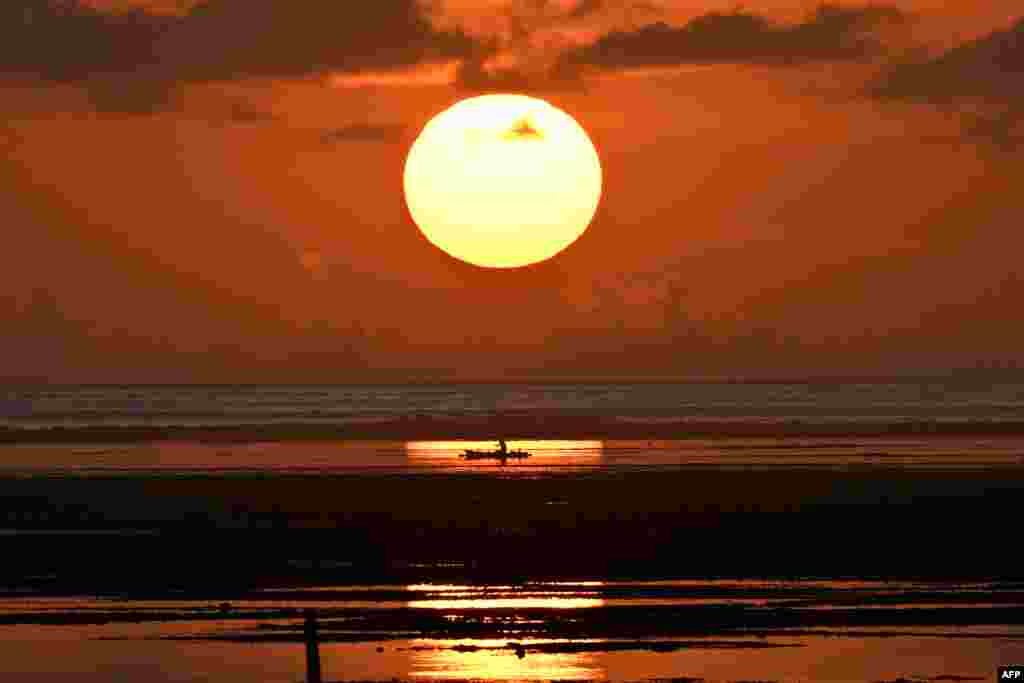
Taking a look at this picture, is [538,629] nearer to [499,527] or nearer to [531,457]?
[499,527]

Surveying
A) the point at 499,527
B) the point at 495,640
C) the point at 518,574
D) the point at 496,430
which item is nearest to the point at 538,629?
the point at 495,640

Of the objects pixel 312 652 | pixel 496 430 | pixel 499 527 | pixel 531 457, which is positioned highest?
pixel 496 430

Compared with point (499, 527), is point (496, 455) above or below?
above

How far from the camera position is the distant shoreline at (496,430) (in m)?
121

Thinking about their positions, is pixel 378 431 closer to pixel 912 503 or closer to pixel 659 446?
pixel 659 446

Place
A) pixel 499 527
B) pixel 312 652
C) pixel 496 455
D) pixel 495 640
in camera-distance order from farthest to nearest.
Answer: pixel 496 455
pixel 499 527
pixel 495 640
pixel 312 652

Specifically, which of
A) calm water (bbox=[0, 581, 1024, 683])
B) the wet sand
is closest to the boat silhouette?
the wet sand

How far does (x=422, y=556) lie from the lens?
49969mm

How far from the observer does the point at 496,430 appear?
137750 mm

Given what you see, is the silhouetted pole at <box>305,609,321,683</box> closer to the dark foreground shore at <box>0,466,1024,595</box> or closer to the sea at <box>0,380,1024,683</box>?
the sea at <box>0,380,1024,683</box>

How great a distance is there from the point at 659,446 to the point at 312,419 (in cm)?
5588

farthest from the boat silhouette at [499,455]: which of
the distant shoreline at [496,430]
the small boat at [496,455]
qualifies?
the distant shoreline at [496,430]

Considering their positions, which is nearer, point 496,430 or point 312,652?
point 312,652

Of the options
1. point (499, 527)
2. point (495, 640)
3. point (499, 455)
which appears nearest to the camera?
point (495, 640)
